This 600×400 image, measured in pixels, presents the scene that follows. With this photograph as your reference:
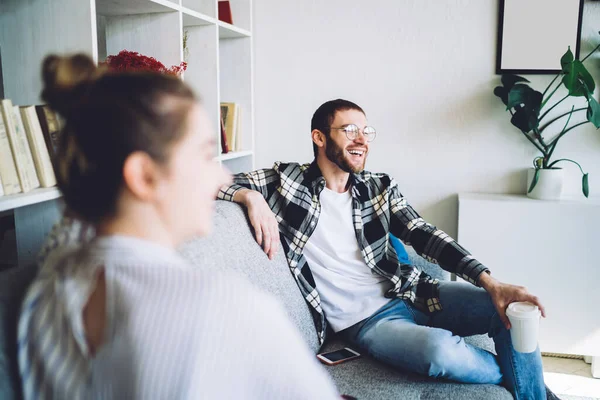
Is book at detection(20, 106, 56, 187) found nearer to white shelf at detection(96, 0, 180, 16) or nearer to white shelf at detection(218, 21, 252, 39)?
white shelf at detection(96, 0, 180, 16)

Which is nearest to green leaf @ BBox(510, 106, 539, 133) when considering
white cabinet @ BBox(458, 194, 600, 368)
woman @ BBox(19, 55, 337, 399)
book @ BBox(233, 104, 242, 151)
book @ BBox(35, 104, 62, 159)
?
white cabinet @ BBox(458, 194, 600, 368)

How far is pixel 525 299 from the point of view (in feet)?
5.12

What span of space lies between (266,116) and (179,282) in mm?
2559

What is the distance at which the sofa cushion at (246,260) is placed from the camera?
1.39 metres

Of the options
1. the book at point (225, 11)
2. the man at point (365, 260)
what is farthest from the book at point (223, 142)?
the man at point (365, 260)

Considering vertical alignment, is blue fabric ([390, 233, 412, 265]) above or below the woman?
below

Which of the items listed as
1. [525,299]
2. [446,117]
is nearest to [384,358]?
[525,299]

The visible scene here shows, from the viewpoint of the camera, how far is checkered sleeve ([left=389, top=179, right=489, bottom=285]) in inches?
70.0

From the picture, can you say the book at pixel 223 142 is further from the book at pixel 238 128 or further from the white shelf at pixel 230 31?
the white shelf at pixel 230 31

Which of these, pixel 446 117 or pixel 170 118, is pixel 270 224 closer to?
pixel 170 118

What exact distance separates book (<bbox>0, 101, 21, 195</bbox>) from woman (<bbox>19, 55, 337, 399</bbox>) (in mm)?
699

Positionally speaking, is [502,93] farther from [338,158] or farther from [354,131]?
[338,158]

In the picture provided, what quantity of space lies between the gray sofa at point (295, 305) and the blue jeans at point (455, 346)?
4cm

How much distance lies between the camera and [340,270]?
1.89m
